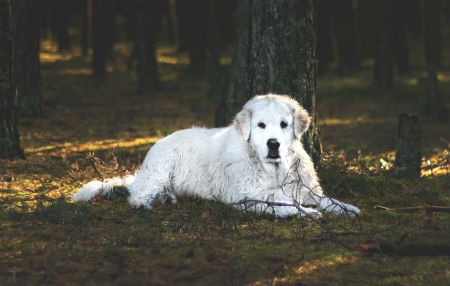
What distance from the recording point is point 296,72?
10.4 m

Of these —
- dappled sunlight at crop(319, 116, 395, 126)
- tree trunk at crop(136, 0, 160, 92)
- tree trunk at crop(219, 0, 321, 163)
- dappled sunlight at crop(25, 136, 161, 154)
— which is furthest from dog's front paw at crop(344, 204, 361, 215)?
tree trunk at crop(136, 0, 160, 92)

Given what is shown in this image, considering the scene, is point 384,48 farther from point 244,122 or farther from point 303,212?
point 303,212

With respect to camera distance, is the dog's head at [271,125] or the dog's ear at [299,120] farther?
the dog's ear at [299,120]

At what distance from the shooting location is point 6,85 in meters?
12.1

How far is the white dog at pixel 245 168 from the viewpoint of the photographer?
8.57 meters

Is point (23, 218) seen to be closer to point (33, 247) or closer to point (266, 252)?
point (33, 247)

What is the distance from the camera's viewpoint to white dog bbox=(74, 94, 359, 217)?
28.1 feet

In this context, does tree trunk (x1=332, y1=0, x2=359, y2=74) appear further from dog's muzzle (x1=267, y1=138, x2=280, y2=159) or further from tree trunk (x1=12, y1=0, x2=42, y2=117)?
dog's muzzle (x1=267, y1=138, x2=280, y2=159)

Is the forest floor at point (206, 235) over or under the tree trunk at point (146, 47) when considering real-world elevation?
under

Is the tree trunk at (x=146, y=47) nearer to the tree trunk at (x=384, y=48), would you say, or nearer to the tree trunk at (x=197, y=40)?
the tree trunk at (x=197, y=40)

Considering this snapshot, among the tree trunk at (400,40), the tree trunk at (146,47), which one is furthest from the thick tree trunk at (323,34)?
the tree trunk at (146,47)

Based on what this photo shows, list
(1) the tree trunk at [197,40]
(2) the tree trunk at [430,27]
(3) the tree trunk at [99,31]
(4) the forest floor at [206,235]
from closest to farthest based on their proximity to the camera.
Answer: (4) the forest floor at [206,235]
(2) the tree trunk at [430,27]
(3) the tree trunk at [99,31]
(1) the tree trunk at [197,40]

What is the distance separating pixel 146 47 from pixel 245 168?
18068mm

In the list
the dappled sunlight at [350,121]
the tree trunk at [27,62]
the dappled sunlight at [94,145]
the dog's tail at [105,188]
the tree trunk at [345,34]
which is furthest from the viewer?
the tree trunk at [345,34]
